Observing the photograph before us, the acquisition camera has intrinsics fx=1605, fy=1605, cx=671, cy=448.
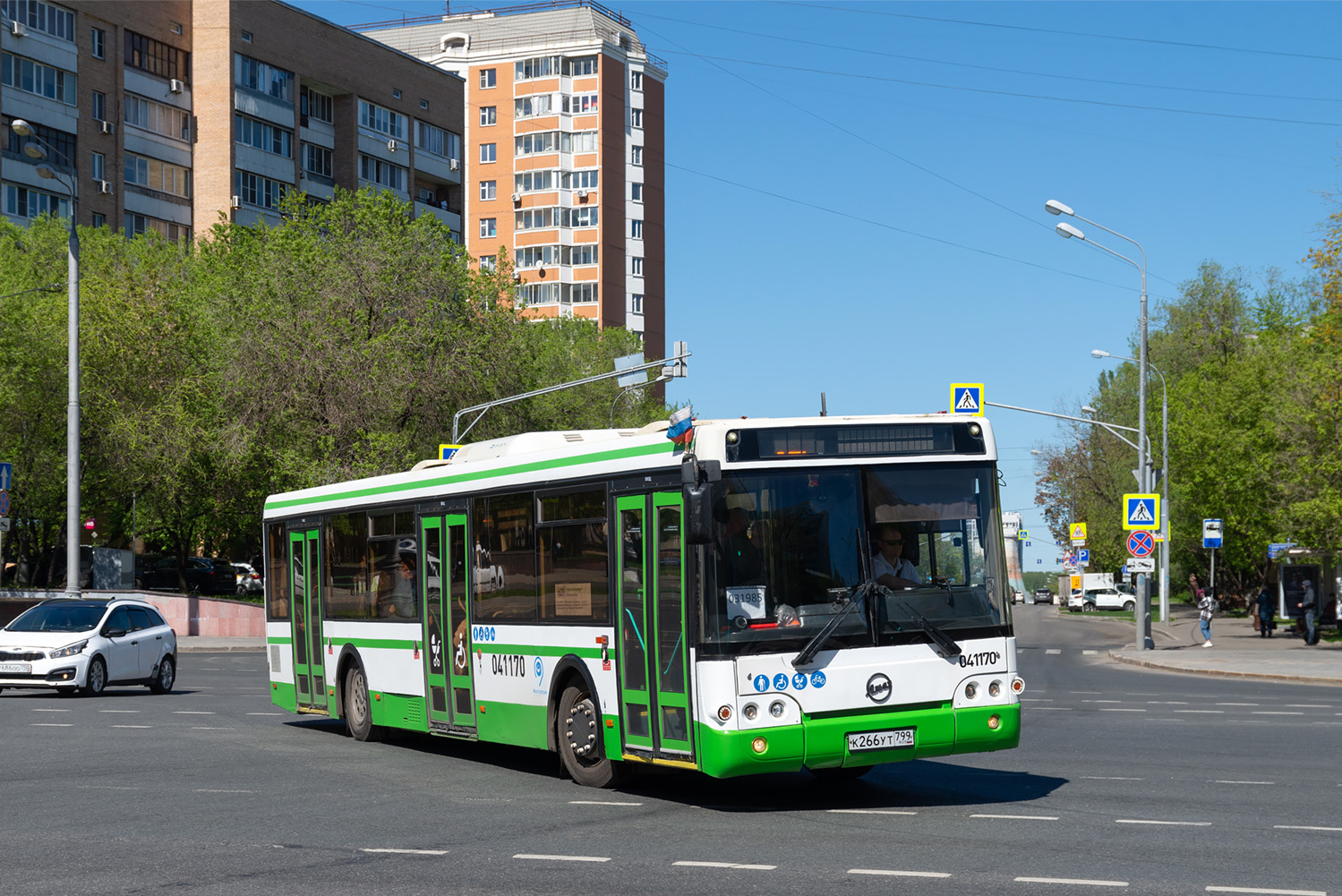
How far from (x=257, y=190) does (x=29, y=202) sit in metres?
12.9

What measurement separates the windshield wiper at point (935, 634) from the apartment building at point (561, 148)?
3895 inches

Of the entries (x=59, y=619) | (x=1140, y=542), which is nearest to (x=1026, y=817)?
(x=59, y=619)

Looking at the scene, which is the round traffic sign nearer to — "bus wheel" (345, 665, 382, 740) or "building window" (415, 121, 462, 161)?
"bus wheel" (345, 665, 382, 740)

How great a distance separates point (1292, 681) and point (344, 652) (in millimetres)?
17841

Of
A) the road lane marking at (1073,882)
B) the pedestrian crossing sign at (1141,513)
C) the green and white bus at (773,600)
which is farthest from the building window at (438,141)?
the road lane marking at (1073,882)

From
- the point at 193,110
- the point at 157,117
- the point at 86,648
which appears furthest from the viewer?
the point at 193,110

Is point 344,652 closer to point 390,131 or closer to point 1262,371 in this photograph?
point 1262,371

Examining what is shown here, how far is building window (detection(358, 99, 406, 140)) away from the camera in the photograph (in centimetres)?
8606

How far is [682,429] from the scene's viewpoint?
11.2m

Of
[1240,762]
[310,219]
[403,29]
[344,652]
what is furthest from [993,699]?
[403,29]

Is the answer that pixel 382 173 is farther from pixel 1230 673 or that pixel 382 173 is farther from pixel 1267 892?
pixel 1267 892

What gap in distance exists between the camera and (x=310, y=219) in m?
49.2

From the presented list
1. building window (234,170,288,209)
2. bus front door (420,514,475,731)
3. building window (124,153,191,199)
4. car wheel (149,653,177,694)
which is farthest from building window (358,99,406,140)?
bus front door (420,514,475,731)

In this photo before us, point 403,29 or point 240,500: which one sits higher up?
point 403,29
